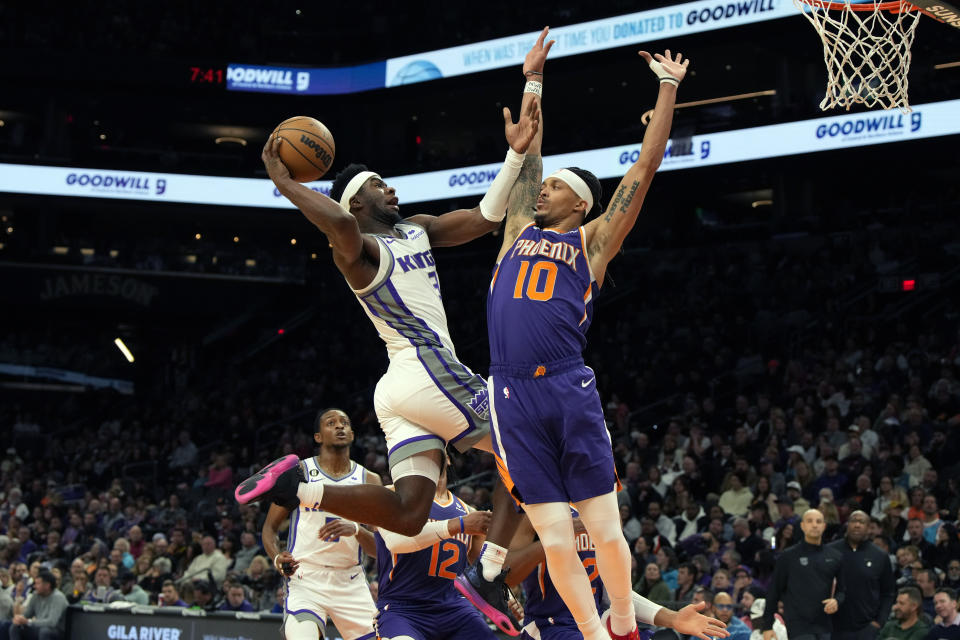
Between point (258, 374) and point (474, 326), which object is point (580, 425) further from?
point (258, 374)

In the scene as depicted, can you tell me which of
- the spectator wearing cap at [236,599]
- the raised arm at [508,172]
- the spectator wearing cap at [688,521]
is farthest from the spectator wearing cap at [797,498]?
the raised arm at [508,172]

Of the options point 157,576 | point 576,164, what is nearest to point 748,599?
point 157,576

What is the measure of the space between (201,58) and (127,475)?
11.6m

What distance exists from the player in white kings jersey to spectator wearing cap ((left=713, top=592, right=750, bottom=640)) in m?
3.16

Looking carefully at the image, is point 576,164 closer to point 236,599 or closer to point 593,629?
point 236,599

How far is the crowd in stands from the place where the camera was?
1282cm

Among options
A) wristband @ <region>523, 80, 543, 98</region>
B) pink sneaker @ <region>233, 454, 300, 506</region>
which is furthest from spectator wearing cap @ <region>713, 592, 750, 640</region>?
pink sneaker @ <region>233, 454, 300, 506</region>

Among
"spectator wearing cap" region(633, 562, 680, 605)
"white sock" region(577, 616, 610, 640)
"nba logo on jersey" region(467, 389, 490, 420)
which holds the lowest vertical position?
"spectator wearing cap" region(633, 562, 680, 605)

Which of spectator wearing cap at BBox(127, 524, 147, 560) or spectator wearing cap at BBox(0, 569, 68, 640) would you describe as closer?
spectator wearing cap at BBox(0, 569, 68, 640)

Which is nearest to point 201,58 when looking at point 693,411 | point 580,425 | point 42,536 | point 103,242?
point 103,242

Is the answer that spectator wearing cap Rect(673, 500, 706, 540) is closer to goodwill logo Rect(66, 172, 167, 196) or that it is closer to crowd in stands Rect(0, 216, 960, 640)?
crowd in stands Rect(0, 216, 960, 640)

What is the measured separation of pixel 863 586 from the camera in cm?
973

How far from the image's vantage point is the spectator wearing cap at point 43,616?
13555 millimetres

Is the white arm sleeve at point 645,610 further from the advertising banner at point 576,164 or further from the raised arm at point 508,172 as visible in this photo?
the advertising banner at point 576,164
